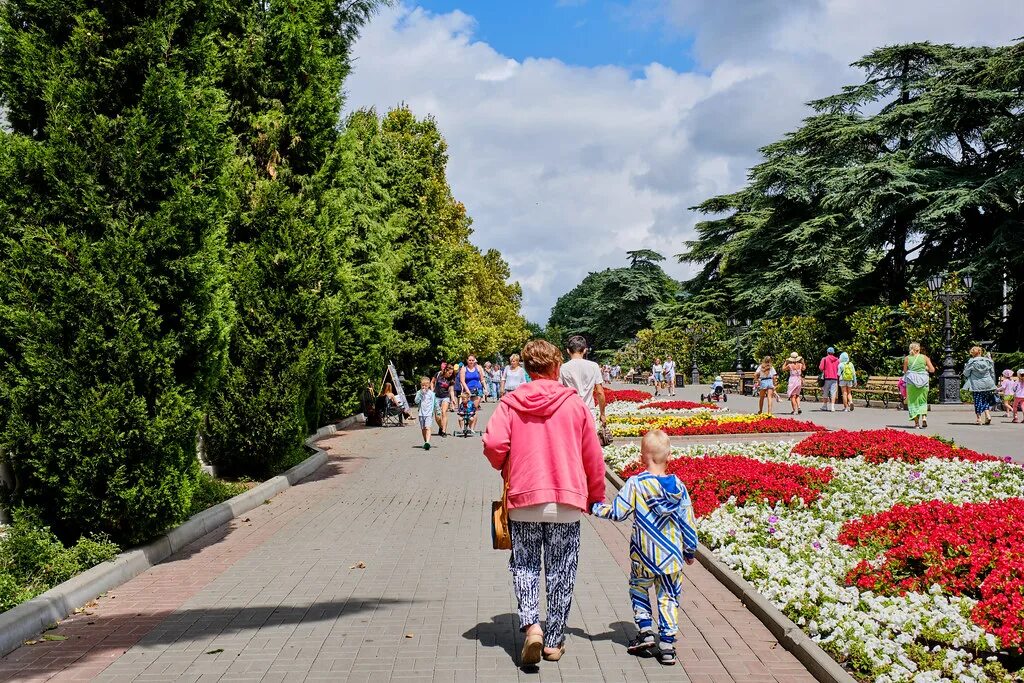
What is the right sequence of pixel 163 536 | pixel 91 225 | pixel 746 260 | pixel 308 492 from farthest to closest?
1. pixel 746 260
2. pixel 308 492
3. pixel 163 536
4. pixel 91 225

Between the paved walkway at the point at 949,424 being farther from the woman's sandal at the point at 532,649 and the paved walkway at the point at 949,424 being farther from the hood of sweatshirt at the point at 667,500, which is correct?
the woman's sandal at the point at 532,649

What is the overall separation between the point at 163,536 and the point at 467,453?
955 cm

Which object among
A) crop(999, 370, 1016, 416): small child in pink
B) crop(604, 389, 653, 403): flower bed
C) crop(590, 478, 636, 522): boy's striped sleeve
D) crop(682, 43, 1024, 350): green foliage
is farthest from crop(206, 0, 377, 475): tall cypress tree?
crop(682, 43, 1024, 350): green foliage

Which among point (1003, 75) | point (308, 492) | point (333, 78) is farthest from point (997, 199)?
point (308, 492)

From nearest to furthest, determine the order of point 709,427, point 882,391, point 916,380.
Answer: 1. point 709,427
2. point 916,380
3. point 882,391

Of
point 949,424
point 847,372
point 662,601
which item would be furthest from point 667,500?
point 847,372

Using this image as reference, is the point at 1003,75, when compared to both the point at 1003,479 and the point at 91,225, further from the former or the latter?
the point at 91,225

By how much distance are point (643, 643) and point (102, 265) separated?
5.43 meters

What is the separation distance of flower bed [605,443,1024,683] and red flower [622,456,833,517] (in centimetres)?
4

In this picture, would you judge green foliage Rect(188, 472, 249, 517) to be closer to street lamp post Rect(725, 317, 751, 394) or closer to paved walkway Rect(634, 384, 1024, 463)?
paved walkway Rect(634, 384, 1024, 463)

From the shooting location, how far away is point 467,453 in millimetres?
17594

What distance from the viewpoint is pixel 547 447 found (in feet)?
16.6

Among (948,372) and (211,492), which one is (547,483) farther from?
(948,372)

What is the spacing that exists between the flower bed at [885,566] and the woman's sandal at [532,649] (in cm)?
171
